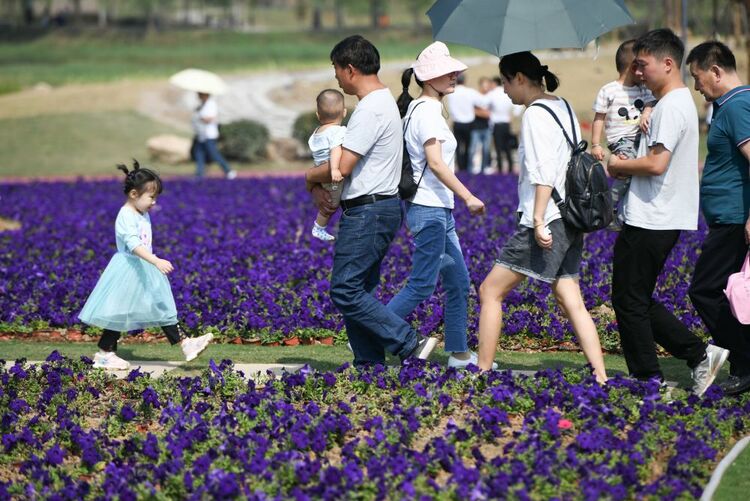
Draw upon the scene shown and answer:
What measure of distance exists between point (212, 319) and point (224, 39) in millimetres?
78259

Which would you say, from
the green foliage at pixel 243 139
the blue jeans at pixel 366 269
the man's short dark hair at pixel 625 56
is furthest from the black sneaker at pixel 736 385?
the green foliage at pixel 243 139

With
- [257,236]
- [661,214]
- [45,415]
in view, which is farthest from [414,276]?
[257,236]

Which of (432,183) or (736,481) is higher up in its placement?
(432,183)

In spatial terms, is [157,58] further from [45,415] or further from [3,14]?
[45,415]

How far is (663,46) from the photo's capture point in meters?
6.28

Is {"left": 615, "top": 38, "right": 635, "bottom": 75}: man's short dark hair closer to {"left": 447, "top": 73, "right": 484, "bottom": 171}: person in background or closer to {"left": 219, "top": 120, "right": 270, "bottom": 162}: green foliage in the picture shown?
{"left": 447, "top": 73, "right": 484, "bottom": 171}: person in background

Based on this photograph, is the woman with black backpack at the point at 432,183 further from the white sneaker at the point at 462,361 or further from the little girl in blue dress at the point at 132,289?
the little girl in blue dress at the point at 132,289

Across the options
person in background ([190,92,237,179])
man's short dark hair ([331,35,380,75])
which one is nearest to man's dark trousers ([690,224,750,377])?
man's short dark hair ([331,35,380,75])

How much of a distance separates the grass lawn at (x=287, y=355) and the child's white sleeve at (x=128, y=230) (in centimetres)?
91

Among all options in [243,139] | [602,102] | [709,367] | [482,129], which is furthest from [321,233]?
[243,139]

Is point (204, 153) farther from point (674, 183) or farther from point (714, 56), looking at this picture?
point (674, 183)

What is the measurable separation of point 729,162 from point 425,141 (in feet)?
5.69

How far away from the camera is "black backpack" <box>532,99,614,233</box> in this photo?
6.22 metres

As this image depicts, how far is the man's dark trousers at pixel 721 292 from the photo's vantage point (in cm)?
661
